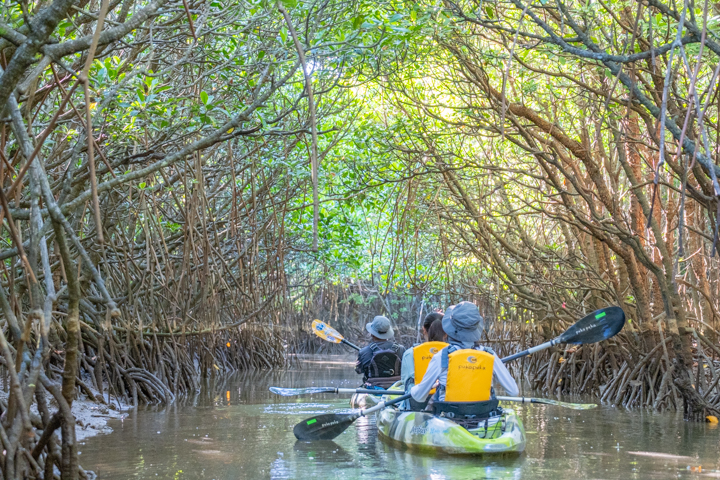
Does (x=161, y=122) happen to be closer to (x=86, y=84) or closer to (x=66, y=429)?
(x=66, y=429)

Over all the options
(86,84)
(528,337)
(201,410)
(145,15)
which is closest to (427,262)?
(528,337)

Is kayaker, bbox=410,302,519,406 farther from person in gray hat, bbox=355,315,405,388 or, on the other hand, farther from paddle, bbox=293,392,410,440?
person in gray hat, bbox=355,315,405,388

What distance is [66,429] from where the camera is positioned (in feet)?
8.95

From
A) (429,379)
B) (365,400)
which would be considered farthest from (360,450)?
(365,400)

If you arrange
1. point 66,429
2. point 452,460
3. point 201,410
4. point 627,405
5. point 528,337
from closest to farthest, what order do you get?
1. point 66,429
2. point 452,460
3. point 201,410
4. point 627,405
5. point 528,337

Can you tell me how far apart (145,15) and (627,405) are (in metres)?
7.20

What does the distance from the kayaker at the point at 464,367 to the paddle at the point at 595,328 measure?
1.18m

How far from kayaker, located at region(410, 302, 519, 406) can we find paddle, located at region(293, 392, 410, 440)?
0.50m

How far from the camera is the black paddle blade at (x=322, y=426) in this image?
18.6ft

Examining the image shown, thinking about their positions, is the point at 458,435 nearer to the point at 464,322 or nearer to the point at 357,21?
the point at 464,322

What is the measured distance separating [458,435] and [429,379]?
507 millimetres

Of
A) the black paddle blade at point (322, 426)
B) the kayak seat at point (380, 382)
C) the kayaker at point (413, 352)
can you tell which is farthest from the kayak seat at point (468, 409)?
the kayak seat at point (380, 382)

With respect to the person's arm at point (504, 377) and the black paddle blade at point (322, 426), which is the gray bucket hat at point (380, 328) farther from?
the person's arm at point (504, 377)

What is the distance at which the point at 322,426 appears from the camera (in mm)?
5676
